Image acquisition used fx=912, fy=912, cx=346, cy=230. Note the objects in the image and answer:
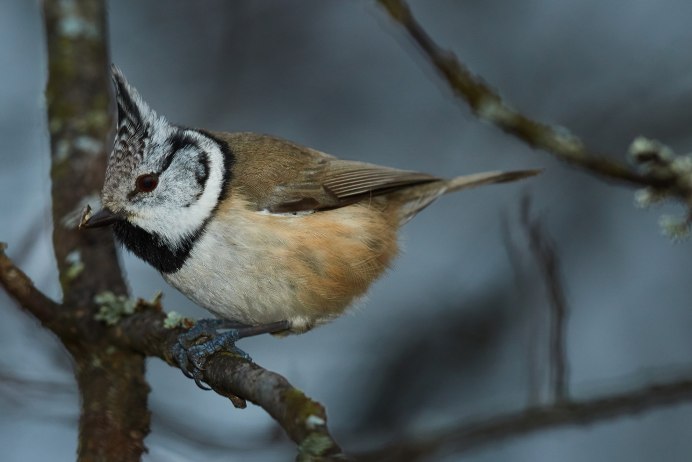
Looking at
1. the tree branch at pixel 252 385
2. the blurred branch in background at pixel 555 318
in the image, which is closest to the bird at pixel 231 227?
the tree branch at pixel 252 385

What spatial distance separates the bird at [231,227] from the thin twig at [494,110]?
1.00 metres

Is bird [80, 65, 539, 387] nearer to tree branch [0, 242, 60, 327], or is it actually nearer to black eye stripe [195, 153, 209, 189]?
black eye stripe [195, 153, 209, 189]

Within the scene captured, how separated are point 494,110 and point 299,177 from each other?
1233mm

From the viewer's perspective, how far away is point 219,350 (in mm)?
3234

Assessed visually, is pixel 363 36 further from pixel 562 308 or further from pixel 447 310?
pixel 562 308

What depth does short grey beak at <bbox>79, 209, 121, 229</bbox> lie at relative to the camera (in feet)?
11.7

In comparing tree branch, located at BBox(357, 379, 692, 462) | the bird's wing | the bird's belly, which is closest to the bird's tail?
the bird's wing

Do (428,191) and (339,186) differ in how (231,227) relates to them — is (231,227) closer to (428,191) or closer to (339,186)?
(339,186)

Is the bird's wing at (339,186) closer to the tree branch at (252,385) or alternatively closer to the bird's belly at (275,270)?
the bird's belly at (275,270)

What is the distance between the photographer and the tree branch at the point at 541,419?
2629 millimetres

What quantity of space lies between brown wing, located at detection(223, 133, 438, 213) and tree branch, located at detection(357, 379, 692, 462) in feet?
4.49

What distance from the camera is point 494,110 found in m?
3.08

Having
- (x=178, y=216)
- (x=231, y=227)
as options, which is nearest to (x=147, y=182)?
(x=178, y=216)

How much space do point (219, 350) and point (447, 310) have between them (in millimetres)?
2674
